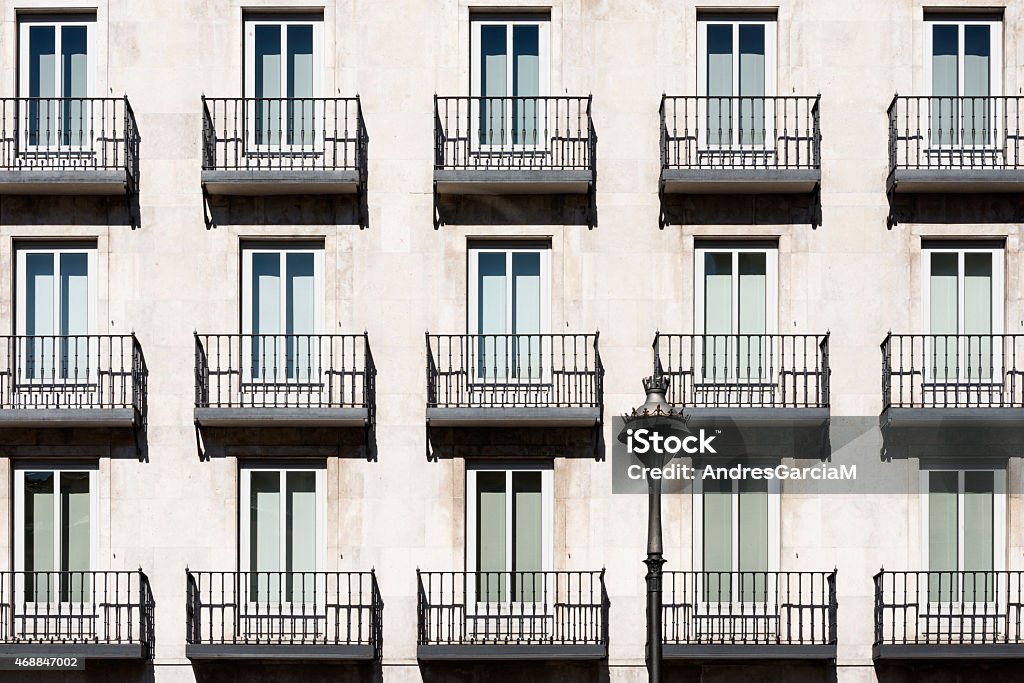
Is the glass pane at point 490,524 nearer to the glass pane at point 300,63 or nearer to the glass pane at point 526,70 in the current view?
→ the glass pane at point 526,70

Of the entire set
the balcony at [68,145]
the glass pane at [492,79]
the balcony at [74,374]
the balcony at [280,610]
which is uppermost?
the glass pane at [492,79]

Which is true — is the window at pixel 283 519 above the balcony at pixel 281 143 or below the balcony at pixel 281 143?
below

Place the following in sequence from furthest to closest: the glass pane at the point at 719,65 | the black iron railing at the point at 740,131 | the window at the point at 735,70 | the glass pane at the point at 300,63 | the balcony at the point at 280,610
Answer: the glass pane at the point at 300,63, the glass pane at the point at 719,65, the window at the point at 735,70, the black iron railing at the point at 740,131, the balcony at the point at 280,610

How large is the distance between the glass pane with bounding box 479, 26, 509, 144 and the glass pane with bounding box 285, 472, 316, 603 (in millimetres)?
6243

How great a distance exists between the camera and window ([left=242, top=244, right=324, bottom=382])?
25516mm

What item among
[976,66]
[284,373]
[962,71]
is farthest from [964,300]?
[284,373]

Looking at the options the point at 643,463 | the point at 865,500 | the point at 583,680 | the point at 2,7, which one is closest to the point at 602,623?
the point at 583,680

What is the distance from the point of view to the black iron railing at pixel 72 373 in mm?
25344

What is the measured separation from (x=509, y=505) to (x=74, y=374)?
728cm

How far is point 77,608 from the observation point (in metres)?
25.0

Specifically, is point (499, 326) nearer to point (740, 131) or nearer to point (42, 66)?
point (740, 131)

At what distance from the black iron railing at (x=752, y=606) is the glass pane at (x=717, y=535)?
0.08 feet

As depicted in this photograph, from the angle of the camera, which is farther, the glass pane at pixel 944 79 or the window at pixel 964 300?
the glass pane at pixel 944 79

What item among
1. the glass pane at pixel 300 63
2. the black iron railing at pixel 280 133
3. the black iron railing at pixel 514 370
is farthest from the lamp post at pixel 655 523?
the glass pane at pixel 300 63
